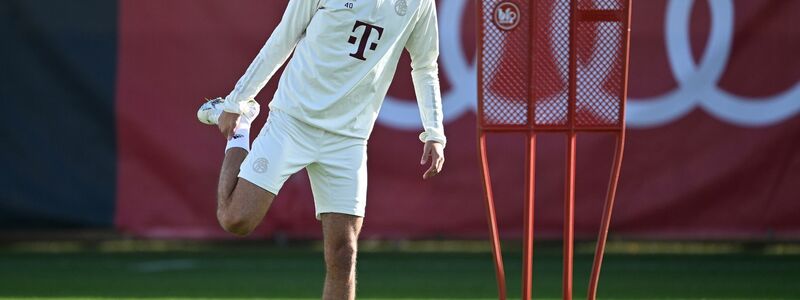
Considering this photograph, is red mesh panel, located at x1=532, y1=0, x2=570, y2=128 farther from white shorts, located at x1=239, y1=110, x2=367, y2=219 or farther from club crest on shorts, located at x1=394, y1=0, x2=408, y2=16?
white shorts, located at x1=239, y1=110, x2=367, y2=219

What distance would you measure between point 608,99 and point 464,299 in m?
2.91

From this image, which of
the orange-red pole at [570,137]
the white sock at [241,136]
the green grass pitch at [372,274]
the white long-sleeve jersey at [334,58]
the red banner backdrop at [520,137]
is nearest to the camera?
the orange-red pole at [570,137]

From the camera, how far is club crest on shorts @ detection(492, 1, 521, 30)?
18.0 ft

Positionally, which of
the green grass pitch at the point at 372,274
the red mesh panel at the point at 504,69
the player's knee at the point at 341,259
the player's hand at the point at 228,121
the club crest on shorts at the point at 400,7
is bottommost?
the green grass pitch at the point at 372,274

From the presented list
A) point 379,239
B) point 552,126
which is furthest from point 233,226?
point 379,239

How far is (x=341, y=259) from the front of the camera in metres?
5.84

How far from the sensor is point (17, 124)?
11.0 meters

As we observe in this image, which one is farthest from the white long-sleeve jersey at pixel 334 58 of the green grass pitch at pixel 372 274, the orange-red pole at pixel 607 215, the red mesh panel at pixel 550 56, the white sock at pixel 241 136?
the green grass pitch at pixel 372 274

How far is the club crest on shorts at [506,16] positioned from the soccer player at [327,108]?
1.83 ft

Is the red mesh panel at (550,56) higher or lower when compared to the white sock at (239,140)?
higher

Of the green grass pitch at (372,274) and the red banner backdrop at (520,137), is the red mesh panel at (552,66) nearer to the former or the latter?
the green grass pitch at (372,274)

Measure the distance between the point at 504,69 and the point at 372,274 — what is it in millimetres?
4320

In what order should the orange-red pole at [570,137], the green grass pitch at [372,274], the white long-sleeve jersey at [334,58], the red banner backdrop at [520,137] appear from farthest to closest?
1. the red banner backdrop at [520,137]
2. the green grass pitch at [372,274]
3. the white long-sleeve jersey at [334,58]
4. the orange-red pole at [570,137]

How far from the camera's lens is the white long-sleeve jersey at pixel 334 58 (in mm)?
5828
